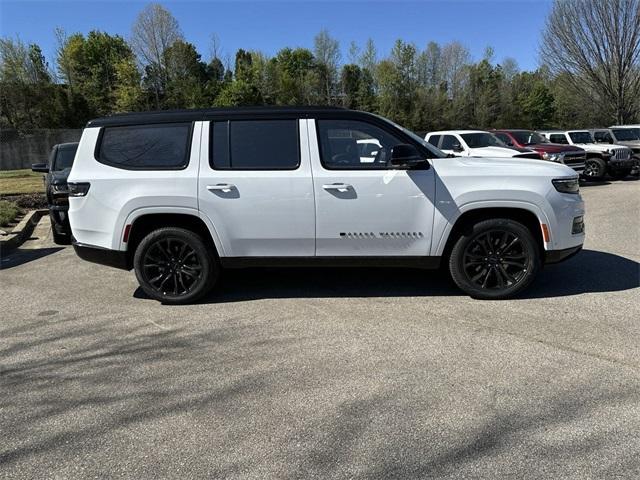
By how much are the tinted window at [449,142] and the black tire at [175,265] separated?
11696 millimetres

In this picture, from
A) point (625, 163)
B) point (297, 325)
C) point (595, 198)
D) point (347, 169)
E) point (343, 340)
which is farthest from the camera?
point (625, 163)

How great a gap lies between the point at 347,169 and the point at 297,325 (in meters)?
1.58

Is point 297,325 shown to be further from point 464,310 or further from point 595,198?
point 595,198

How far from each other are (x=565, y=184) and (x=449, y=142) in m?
10.9

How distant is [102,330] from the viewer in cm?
471

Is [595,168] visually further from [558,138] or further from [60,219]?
[60,219]

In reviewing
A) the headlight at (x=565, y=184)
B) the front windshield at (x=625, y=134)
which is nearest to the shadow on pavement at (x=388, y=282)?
the headlight at (x=565, y=184)

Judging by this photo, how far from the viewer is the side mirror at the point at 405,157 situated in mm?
4797

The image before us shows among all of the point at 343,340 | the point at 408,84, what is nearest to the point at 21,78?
the point at 408,84

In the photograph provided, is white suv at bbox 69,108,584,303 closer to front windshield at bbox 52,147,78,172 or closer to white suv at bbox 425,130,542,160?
front windshield at bbox 52,147,78,172

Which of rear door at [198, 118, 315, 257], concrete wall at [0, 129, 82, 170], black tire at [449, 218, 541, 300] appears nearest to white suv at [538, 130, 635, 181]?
black tire at [449, 218, 541, 300]

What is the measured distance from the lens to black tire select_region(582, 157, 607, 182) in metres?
17.6

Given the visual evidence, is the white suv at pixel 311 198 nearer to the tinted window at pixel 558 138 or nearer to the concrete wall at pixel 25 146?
the tinted window at pixel 558 138

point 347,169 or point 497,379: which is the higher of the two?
point 347,169
